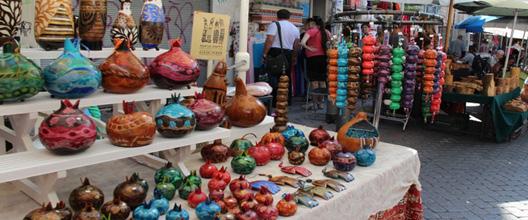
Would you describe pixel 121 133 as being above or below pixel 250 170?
above

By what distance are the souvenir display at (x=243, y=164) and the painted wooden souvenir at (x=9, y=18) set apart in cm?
95

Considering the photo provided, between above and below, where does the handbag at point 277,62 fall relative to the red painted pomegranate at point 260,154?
above

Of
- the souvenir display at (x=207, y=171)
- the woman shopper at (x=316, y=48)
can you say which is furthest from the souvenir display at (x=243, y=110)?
A: the woman shopper at (x=316, y=48)

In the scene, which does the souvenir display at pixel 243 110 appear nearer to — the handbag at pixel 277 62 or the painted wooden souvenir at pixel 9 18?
the painted wooden souvenir at pixel 9 18

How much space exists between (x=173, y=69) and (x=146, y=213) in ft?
2.29

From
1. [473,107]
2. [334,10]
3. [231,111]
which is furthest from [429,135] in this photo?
[231,111]

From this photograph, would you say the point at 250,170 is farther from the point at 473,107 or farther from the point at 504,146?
the point at 473,107

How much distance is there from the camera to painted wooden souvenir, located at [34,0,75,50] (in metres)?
1.71

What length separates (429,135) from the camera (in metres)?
5.83

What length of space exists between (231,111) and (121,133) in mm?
752

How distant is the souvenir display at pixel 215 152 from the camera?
2.03 m

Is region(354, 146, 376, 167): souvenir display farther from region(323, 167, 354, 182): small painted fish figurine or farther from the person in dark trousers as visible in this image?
the person in dark trousers

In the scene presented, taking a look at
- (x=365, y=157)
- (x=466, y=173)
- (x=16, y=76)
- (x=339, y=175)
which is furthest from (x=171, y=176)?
(x=466, y=173)

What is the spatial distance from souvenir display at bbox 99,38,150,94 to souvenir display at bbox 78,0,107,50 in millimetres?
209
